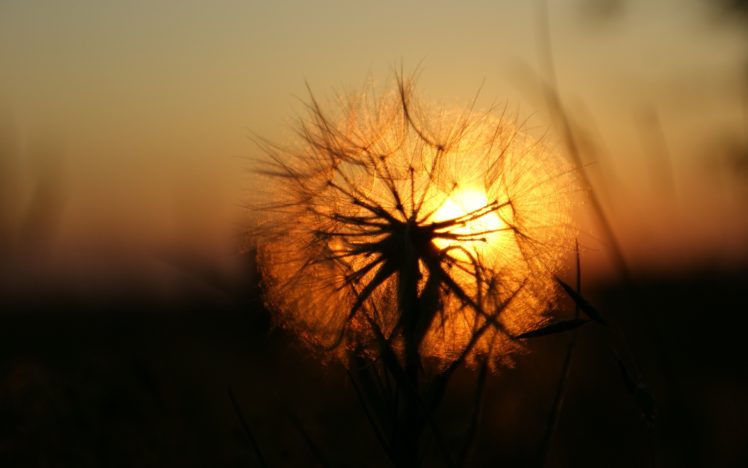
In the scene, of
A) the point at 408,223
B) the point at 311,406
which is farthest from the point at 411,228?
the point at 311,406

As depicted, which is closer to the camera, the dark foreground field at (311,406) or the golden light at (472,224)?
the dark foreground field at (311,406)

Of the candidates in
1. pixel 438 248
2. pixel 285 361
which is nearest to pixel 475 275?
pixel 438 248

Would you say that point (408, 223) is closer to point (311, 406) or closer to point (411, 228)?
point (411, 228)

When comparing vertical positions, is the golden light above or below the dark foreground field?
above

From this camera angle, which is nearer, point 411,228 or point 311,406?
point 411,228

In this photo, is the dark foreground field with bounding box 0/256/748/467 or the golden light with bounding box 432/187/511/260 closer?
the dark foreground field with bounding box 0/256/748/467
